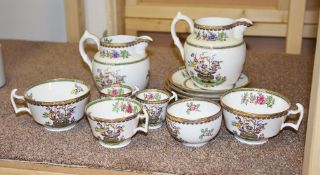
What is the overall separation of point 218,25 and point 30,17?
32.8 inches

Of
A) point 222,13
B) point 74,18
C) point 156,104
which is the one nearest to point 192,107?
point 156,104

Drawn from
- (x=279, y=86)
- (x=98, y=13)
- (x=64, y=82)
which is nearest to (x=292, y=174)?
(x=279, y=86)

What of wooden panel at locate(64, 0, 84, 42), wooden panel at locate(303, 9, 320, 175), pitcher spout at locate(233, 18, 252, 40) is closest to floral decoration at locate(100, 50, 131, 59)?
pitcher spout at locate(233, 18, 252, 40)

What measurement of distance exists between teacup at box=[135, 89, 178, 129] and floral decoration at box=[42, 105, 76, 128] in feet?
0.42

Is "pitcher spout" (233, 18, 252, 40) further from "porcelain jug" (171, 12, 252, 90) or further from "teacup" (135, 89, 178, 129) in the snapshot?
"teacup" (135, 89, 178, 129)

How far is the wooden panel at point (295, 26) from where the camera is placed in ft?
4.50

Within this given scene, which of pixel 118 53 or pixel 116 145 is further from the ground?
pixel 118 53

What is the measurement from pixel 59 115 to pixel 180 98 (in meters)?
0.25

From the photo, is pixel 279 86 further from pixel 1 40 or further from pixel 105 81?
pixel 1 40

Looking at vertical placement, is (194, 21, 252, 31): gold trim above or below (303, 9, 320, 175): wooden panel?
above

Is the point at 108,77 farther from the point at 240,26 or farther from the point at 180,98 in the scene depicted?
the point at 240,26

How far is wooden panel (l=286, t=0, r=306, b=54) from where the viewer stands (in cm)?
137

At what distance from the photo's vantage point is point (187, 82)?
1.04 meters

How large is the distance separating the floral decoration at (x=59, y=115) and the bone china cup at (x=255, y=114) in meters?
0.28
